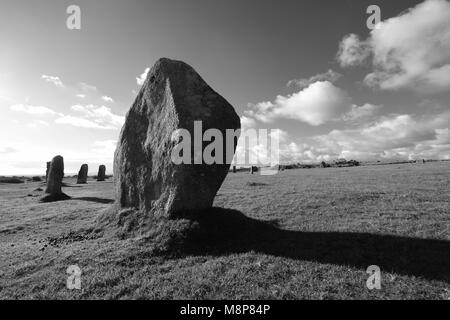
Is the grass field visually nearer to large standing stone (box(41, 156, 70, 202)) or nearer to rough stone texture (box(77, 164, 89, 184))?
large standing stone (box(41, 156, 70, 202))

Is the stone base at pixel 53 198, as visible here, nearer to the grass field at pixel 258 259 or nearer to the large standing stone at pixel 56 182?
the large standing stone at pixel 56 182

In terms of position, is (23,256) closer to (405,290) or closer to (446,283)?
(405,290)

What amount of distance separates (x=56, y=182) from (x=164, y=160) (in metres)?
22.7

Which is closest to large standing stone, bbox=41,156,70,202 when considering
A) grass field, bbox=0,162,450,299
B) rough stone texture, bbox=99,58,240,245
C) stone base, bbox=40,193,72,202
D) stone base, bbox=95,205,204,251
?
stone base, bbox=40,193,72,202

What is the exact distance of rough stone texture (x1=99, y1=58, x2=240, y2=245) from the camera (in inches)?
453

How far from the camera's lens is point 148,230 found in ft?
38.2

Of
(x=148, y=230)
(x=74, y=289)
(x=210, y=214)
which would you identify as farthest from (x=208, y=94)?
(x=74, y=289)

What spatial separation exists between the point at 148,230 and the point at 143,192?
2000 mm

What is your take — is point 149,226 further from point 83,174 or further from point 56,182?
point 83,174

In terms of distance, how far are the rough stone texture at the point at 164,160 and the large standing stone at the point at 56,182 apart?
17038mm

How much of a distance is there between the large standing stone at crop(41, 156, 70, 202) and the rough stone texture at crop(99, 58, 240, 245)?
671 inches

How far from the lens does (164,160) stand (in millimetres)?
12078

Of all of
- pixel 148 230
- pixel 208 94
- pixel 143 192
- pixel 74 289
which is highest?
pixel 208 94

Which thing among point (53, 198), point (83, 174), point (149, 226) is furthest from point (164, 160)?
point (83, 174)
